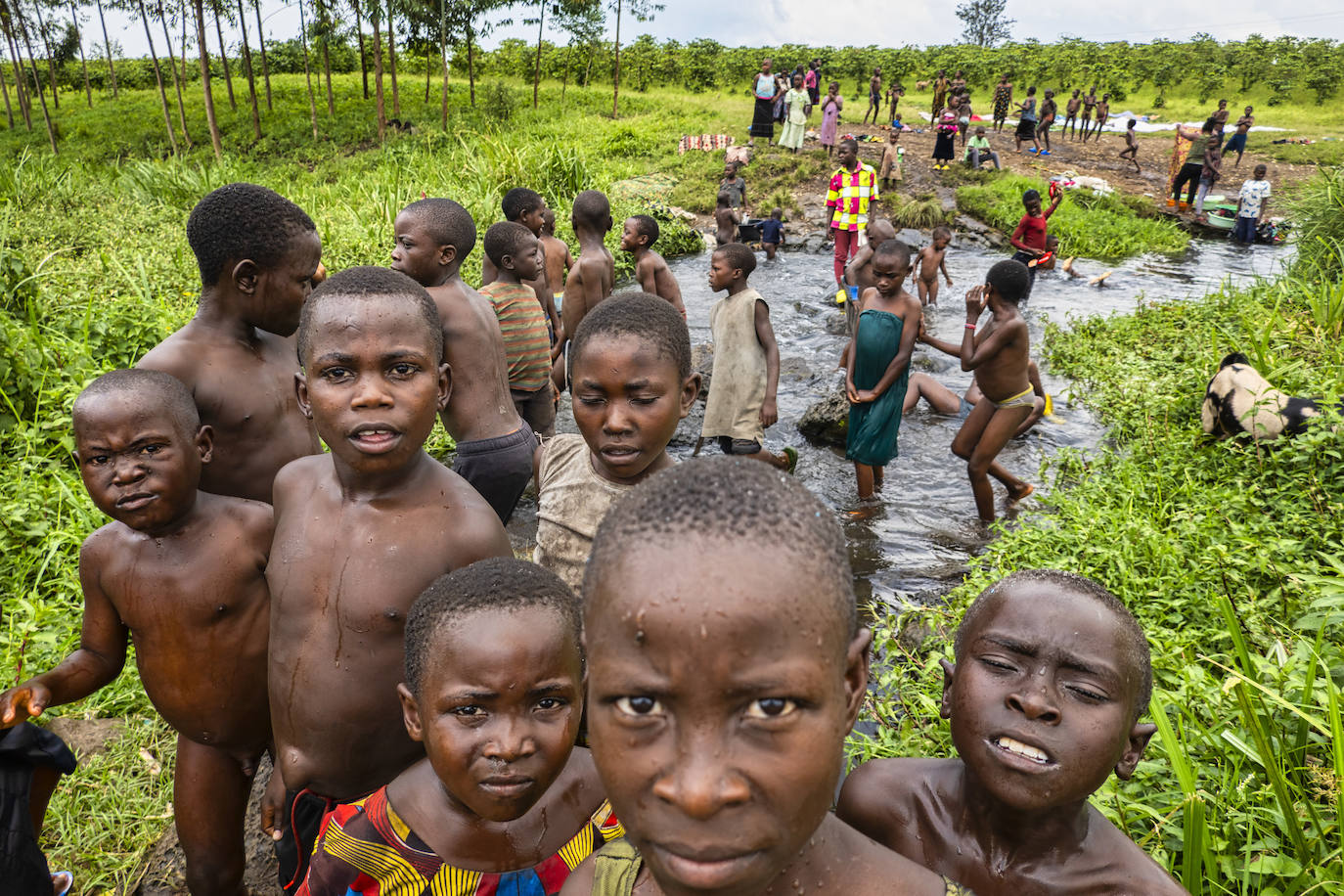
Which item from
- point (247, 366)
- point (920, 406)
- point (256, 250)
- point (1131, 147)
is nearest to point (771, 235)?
point (920, 406)

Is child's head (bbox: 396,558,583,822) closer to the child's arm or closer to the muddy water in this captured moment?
the muddy water

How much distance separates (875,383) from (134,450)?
449 centimetres

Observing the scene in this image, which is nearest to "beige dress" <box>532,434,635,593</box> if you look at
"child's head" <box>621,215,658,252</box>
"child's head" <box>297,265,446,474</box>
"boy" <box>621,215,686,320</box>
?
"child's head" <box>297,265,446,474</box>

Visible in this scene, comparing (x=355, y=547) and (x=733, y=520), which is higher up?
(x=733, y=520)

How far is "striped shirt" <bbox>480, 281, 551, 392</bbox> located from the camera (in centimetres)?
489

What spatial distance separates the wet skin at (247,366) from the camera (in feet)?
8.30

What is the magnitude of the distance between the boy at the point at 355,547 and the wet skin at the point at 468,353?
1.67 m

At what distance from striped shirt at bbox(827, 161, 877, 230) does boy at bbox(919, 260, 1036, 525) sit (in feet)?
18.0

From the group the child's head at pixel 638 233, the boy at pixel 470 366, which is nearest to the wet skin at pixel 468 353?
the boy at pixel 470 366

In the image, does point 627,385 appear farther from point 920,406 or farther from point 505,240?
point 920,406

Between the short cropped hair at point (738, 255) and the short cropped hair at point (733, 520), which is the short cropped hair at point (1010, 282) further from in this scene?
the short cropped hair at point (733, 520)

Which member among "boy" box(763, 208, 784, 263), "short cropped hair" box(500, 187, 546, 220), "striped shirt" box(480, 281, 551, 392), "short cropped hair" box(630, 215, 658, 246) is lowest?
"boy" box(763, 208, 784, 263)

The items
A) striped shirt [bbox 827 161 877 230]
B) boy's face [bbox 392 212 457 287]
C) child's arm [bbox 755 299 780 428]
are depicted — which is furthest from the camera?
striped shirt [bbox 827 161 877 230]

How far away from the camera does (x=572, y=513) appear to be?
2.43 metres
